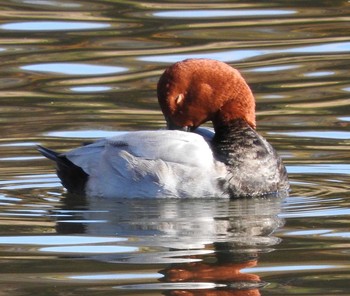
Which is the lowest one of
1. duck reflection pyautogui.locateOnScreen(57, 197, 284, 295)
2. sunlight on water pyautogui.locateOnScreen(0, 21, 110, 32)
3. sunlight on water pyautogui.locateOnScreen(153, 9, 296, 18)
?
duck reflection pyautogui.locateOnScreen(57, 197, 284, 295)

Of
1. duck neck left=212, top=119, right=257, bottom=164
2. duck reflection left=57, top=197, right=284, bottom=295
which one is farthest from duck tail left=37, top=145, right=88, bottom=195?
duck neck left=212, top=119, right=257, bottom=164

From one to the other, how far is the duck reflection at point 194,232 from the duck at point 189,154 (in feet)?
0.37

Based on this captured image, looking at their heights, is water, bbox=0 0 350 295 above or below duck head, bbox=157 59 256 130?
below

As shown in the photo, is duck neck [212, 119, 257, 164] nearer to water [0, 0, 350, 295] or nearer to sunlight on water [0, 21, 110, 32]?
water [0, 0, 350, 295]

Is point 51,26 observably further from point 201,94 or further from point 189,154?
point 189,154

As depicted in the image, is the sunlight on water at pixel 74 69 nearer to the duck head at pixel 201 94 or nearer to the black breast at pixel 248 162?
the duck head at pixel 201 94

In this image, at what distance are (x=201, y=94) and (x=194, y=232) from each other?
1745mm

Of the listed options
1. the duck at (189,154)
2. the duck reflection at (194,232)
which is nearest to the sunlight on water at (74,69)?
the duck at (189,154)

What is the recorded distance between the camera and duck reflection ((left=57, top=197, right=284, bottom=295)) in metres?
6.77

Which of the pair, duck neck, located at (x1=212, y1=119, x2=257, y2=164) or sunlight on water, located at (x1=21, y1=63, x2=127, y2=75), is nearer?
duck neck, located at (x1=212, y1=119, x2=257, y2=164)

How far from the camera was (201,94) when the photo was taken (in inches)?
373

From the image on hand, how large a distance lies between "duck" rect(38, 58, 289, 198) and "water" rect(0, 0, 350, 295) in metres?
0.13

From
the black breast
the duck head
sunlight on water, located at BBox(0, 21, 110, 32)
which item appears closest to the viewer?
the black breast

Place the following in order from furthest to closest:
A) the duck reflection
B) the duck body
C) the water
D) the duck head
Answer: the duck head → the duck body → the water → the duck reflection
